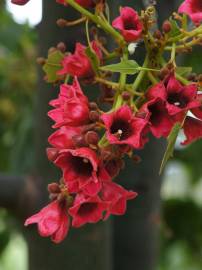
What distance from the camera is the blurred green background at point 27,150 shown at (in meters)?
2.02

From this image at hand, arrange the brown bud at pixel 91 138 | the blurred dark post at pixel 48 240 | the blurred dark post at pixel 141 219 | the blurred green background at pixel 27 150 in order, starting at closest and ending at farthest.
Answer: the brown bud at pixel 91 138 < the blurred dark post at pixel 48 240 < the blurred dark post at pixel 141 219 < the blurred green background at pixel 27 150

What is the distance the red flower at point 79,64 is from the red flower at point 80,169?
0.13 m

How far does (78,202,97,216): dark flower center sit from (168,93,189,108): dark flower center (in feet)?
0.46

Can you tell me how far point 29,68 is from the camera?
2.21m

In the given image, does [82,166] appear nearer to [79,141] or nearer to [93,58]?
[79,141]

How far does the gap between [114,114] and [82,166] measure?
65 mm

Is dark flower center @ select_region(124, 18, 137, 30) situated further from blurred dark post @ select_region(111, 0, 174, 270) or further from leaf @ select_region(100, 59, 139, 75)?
blurred dark post @ select_region(111, 0, 174, 270)

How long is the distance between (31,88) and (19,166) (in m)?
0.41

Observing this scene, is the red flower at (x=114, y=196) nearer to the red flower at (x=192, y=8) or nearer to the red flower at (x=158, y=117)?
the red flower at (x=158, y=117)

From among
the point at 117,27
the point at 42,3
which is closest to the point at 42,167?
the point at 42,3

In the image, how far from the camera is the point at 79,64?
30.3 inches

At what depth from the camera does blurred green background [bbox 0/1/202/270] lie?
6.63 ft

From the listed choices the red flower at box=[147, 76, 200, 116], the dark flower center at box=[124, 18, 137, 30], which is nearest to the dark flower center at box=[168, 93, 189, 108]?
the red flower at box=[147, 76, 200, 116]

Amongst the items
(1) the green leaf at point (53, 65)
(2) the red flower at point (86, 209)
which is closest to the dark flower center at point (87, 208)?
(2) the red flower at point (86, 209)
